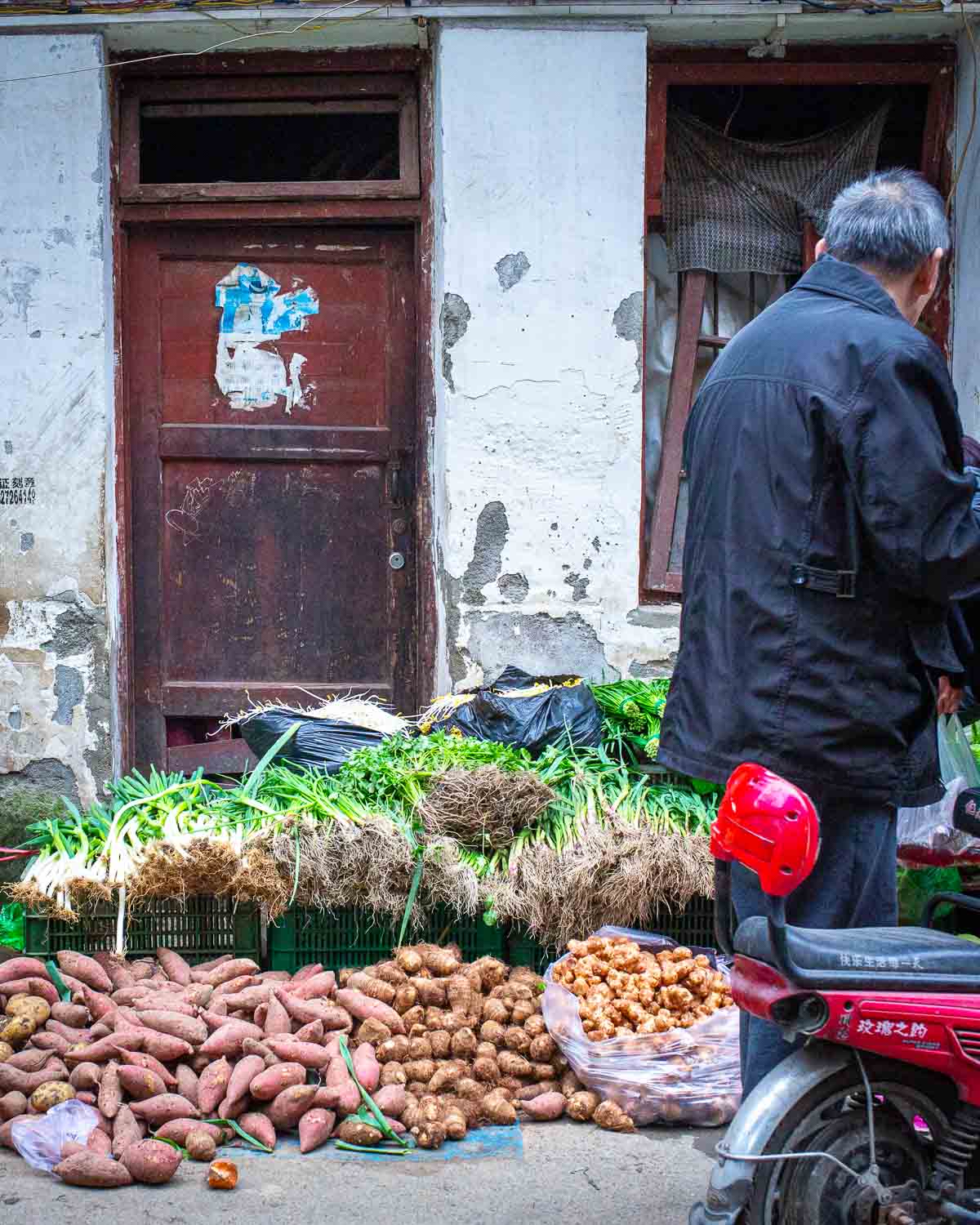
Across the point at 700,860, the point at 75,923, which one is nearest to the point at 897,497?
the point at 700,860

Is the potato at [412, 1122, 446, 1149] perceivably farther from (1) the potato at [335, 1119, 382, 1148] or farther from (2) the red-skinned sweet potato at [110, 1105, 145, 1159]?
(2) the red-skinned sweet potato at [110, 1105, 145, 1159]

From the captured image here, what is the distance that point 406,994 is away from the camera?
423cm

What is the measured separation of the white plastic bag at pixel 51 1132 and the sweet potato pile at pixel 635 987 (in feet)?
4.71

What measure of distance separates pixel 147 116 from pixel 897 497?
4721 mm

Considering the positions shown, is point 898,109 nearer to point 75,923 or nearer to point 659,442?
point 659,442

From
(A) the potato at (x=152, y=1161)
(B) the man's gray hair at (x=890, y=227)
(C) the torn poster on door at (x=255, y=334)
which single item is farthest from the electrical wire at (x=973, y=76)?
(A) the potato at (x=152, y=1161)

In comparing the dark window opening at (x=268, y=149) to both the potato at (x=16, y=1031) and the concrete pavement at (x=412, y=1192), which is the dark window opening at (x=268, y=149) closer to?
the potato at (x=16, y=1031)

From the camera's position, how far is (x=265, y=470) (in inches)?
247

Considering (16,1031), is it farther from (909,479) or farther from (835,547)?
(909,479)

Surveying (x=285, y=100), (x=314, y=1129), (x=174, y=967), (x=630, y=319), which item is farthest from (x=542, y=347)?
(x=314, y=1129)

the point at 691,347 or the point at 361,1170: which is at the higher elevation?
the point at 691,347

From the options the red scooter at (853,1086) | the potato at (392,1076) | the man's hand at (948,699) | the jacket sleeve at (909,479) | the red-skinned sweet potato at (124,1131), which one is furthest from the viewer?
the potato at (392,1076)

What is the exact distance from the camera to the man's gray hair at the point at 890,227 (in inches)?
112

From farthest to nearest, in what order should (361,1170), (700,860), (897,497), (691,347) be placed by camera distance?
(691,347)
(700,860)
(361,1170)
(897,497)
